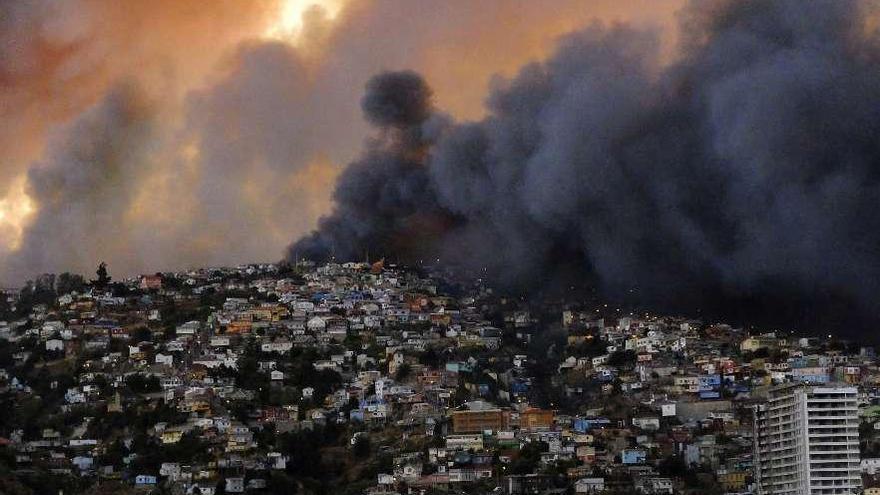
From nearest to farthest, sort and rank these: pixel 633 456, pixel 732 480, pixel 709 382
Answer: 1. pixel 732 480
2. pixel 633 456
3. pixel 709 382

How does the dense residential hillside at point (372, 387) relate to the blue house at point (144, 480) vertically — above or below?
above

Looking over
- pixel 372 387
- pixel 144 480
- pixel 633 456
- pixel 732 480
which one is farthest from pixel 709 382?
pixel 144 480

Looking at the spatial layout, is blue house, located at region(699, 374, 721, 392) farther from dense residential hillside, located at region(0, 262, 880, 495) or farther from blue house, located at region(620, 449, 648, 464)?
blue house, located at region(620, 449, 648, 464)

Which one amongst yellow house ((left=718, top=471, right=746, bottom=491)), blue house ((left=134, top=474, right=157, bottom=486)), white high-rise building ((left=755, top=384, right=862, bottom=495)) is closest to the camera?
white high-rise building ((left=755, top=384, right=862, bottom=495))

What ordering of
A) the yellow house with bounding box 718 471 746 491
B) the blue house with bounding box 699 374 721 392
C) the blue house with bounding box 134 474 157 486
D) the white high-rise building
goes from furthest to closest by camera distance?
the blue house with bounding box 699 374 721 392 < the blue house with bounding box 134 474 157 486 < the yellow house with bounding box 718 471 746 491 < the white high-rise building

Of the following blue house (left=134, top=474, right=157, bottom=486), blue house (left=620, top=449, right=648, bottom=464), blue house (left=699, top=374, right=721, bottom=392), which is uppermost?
blue house (left=699, top=374, right=721, bottom=392)

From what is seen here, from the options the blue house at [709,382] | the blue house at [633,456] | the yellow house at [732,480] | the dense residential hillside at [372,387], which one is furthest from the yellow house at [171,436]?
the yellow house at [732,480]

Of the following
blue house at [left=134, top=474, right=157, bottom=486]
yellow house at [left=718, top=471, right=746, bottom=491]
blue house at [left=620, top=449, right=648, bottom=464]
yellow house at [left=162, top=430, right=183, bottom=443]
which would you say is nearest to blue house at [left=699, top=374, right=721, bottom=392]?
blue house at [left=620, top=449, right=648, bottom=464]

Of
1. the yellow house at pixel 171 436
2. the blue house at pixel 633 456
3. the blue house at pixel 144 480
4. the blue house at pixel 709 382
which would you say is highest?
the blue house at pixel 709 382

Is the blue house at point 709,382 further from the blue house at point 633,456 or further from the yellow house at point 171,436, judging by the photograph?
the yellow house at point 171,436

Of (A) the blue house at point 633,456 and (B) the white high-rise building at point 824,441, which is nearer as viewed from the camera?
(B) the white high-rise building at point 824,441

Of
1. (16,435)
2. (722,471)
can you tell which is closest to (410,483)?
(722,471)

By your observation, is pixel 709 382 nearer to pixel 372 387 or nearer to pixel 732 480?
pixel 732 480
